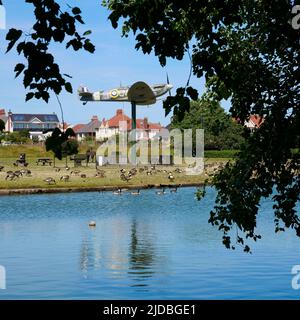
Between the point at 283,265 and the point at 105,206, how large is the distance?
83.6ft

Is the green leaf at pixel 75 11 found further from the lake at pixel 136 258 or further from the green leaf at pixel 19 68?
the lake at pixel 136 258

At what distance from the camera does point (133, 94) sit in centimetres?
9388

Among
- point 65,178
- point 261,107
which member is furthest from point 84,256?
point 65,178

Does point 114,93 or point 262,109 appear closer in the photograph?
point 262,109

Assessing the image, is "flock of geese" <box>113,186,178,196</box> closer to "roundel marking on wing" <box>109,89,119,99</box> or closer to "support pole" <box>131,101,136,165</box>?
"support pole" <box>131,101,136,165</box>

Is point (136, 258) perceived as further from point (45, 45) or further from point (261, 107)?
point (45, 45)

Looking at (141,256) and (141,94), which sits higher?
(141,94)

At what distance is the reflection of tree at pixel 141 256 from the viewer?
73.7 ft

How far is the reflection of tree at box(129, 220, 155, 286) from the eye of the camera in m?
22.5

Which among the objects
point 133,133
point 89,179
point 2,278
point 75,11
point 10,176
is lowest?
point 2,278

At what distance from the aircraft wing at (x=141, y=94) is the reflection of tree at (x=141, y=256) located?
5983 cm

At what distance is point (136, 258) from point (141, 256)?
0.56 metres

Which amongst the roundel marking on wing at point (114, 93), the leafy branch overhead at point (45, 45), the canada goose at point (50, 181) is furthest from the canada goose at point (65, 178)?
the leafy branch overhead at point (45, 45)

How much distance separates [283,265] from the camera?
2302cm
